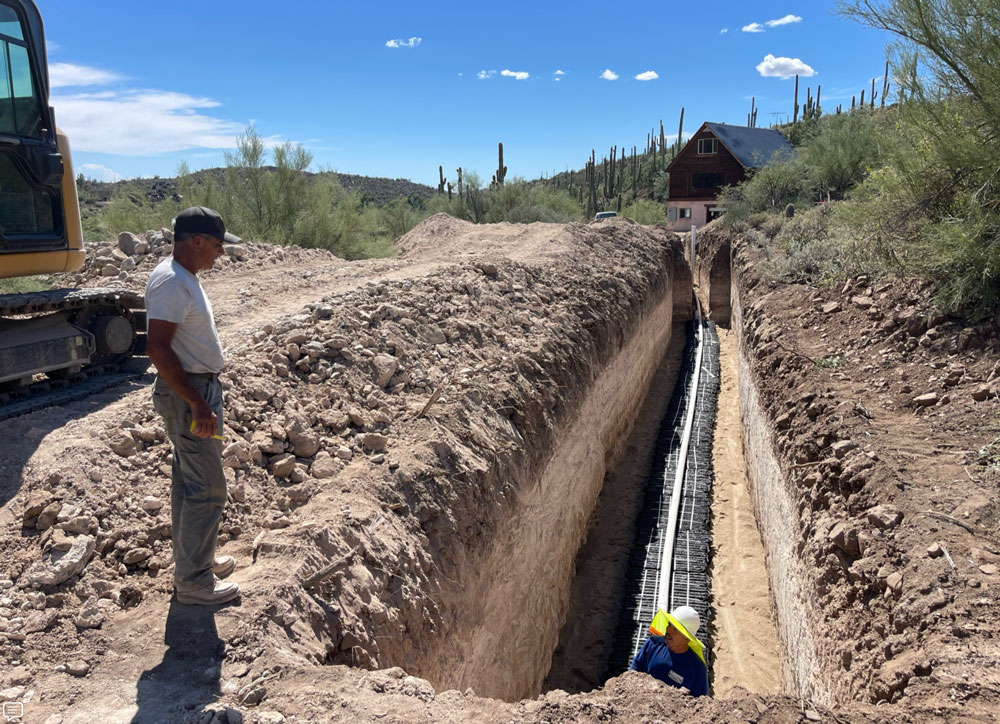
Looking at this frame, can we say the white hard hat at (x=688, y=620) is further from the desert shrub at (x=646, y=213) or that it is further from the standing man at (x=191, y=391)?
the desert shrub at (x=646, y=213)

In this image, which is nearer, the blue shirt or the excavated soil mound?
the excavated soil mound

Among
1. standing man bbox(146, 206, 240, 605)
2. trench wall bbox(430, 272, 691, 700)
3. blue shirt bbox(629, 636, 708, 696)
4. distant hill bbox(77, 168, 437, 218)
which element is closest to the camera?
standing man bbox(146, 206, 240, 605)

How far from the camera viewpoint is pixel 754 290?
1438cm

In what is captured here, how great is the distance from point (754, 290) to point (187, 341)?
1328cm

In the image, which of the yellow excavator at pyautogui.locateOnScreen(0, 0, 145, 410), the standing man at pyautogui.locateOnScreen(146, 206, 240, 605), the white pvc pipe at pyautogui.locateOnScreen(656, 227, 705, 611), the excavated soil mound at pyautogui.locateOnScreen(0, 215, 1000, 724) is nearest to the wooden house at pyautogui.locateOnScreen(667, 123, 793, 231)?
the white pvc pipe at pyautogui.locateOnScreen(656, 227, 705, 611)

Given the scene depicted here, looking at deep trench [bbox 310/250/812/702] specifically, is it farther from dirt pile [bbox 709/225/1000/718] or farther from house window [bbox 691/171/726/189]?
house window [bbox 691/171/726/189]

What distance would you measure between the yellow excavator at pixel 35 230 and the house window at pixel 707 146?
129 feet

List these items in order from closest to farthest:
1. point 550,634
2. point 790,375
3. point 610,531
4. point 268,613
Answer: point 268,613, point 550,634, point 790,375, point 610,531

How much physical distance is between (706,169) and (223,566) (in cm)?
4093

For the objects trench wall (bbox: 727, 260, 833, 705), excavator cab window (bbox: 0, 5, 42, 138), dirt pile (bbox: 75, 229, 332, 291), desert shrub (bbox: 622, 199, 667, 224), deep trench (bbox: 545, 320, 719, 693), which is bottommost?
deep trench (bbox: 545, 320, 719, 693)

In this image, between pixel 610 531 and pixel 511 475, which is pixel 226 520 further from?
pixel 610 531

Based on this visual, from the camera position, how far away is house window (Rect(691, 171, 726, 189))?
3966 centimetres

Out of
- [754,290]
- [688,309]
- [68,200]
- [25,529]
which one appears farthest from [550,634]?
[688,309]

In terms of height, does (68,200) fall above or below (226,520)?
above
